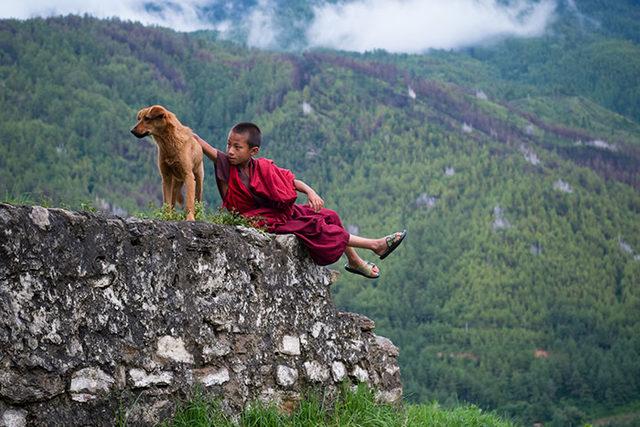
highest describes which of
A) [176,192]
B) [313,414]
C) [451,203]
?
[176,192]

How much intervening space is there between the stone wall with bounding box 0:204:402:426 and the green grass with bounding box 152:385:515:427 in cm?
10

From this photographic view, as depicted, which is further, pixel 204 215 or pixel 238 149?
pixel 238 149

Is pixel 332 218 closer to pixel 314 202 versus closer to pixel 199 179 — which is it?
pixel 314 202

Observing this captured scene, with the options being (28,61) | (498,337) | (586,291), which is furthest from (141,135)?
(28,61)

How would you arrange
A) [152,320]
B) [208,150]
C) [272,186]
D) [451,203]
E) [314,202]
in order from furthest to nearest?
[451,203] < [314,202] < [272,186] < [208,150] < [152,320]

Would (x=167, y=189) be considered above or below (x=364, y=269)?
above

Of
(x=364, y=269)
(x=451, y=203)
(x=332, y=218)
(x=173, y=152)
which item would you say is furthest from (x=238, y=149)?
(x=451, y=203)

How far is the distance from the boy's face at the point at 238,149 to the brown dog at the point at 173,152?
33cm

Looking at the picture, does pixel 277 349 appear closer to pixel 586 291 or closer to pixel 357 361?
pixel 357 361

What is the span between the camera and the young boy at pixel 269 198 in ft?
23.5

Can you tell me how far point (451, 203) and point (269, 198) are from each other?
545 ft

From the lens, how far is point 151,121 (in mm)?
6398

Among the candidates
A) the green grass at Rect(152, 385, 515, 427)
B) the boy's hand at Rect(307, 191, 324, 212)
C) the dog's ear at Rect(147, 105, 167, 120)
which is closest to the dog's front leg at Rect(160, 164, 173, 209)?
the dog's ear at Rect(147, 105, 167, 120)

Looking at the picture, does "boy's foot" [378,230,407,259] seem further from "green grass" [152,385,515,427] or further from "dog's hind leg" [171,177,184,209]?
"dog's hind leg" [171,177,184,209]
